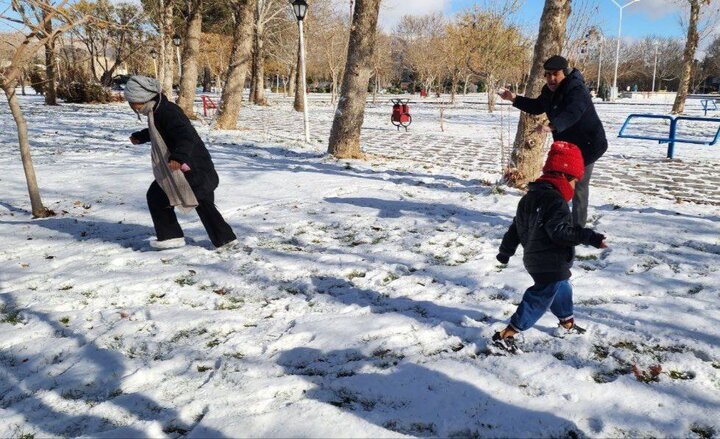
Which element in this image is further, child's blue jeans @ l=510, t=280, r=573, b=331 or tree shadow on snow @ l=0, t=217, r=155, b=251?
tree shadow on snow @ l=0, t=217, r=155, b=251

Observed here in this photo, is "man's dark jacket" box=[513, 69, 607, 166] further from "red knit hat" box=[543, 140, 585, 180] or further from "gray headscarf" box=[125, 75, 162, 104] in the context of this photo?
"gray headscarf" box=[125, 75, 162, 104]

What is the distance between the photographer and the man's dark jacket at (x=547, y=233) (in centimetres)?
279

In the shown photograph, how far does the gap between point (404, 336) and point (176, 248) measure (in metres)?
2.77

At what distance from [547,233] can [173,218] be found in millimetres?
3508

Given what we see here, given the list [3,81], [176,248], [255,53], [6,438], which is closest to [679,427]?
[6,438]

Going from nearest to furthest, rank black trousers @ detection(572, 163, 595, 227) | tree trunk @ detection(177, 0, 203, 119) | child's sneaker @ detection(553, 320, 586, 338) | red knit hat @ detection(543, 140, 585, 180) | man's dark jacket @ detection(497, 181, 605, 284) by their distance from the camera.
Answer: man's dark jacket @ detection(497, 181, 605, 284) < red knit hat @ detection(543, 140, 585, 180) < child's sneaker @ detection(553, 320, 586, 338) < black trousers @ detection(572, 163, 595, 227) < tree trunk @ detection(177, 0, 203, 119)

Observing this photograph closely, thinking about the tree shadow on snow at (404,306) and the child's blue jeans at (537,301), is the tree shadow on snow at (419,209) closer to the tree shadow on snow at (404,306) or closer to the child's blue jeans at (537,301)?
the tree shadow on snow at (404,306)

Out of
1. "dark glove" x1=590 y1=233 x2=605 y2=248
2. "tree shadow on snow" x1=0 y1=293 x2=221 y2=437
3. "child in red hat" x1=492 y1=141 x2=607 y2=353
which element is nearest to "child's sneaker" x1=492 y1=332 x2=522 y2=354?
"child in red hat" x1=492 y1=141 x2=607 y2=353

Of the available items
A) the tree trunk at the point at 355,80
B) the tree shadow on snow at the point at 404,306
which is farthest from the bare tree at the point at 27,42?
the tree trunk at the point at 355,80

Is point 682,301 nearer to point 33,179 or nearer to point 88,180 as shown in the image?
point 33,179

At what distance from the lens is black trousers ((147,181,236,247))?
469cm

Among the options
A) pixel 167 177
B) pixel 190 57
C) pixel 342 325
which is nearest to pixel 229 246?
pixel 167 177

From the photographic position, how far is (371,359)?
2.94m

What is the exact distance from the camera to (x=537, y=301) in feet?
9.74
